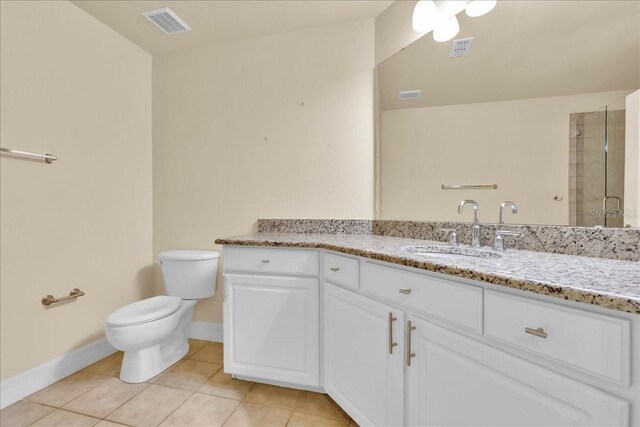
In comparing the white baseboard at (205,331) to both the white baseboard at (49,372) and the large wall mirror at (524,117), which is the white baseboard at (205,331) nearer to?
the white baseboard at (49,372)

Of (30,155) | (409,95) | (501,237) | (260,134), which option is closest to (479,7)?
(409,95)

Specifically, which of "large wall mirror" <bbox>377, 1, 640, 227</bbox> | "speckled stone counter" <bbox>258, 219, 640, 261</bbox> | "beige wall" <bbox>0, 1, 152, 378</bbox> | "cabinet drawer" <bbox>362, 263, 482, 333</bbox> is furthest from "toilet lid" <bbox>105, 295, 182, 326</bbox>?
"large wall mirror" <bbox>377, 1, 640, 227</bbox>

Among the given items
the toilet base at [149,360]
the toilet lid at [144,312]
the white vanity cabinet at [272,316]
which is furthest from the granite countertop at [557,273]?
the toilet base at [149,360]

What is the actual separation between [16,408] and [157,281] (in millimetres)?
1040

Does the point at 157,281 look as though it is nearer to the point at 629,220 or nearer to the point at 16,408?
the point at 16,408

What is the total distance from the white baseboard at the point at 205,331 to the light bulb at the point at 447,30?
238 centimetres

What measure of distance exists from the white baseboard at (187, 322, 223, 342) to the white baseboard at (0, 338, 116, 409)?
1.71ft

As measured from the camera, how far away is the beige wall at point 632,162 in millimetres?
1028

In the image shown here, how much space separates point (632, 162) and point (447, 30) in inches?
41.5

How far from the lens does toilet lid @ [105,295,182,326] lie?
160 centimetres

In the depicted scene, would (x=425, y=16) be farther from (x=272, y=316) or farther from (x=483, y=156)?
(x=272, y=316)

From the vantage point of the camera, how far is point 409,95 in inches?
69.2

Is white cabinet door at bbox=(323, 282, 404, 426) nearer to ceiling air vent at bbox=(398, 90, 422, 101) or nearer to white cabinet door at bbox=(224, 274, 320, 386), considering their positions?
white cabinet door at bbox=(224, 274, 320, 386)

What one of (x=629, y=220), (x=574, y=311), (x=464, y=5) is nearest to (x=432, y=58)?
(x=464, y=5)
